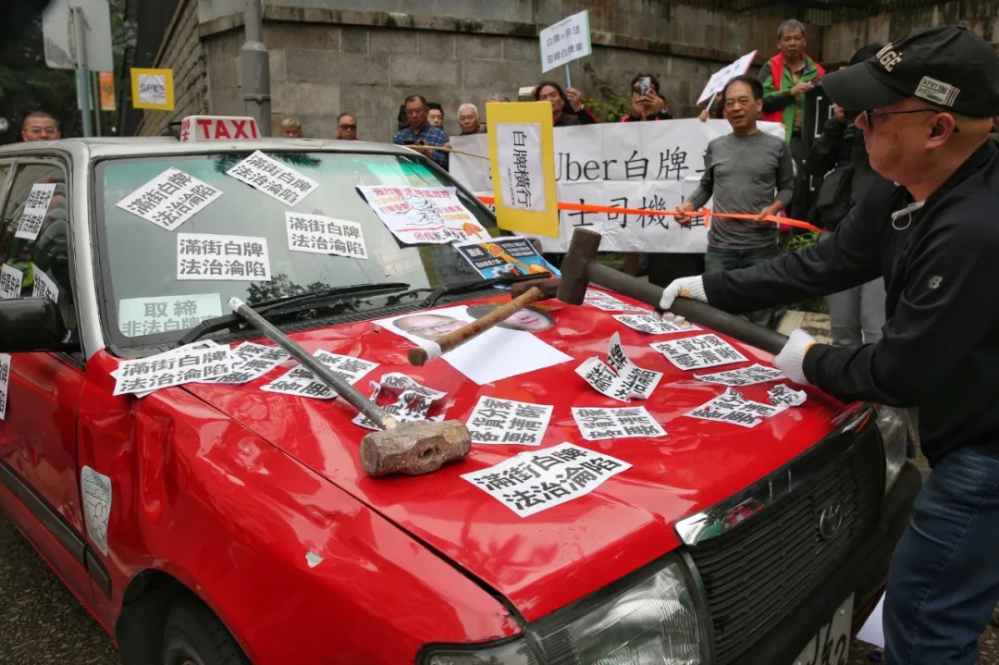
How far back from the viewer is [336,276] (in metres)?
2.63

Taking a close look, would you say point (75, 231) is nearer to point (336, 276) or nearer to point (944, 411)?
point (336, 276)

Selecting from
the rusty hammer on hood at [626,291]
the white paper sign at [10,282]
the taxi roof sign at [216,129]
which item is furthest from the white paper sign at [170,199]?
the rusty hammer on hood at [626,291]

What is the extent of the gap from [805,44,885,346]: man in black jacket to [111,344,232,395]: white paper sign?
11.5 feet

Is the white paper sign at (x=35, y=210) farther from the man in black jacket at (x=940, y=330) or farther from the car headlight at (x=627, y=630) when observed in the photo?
the man in black jacket at (x=940, y=330)

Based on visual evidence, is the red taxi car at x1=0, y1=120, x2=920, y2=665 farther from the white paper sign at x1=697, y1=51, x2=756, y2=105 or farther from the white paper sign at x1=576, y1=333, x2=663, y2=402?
the white paper sign at x1=697, y1=51, x2=756, y2=105

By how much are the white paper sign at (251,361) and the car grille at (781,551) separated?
1.26m

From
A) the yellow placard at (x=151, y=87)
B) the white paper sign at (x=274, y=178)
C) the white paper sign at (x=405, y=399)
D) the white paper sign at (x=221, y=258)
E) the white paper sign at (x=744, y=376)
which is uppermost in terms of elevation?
the yellow placard at (x=151, y=87)

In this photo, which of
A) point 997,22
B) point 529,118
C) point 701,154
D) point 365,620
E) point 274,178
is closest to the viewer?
point 365,620

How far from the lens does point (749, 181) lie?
4.90 metres

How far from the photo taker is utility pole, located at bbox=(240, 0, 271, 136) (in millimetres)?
7258

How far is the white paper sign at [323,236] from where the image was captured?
264cm

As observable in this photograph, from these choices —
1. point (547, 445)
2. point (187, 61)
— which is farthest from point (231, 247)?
point (187, 61)

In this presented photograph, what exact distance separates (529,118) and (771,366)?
1.53 metres

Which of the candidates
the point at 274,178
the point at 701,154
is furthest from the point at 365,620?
the point at 701,154
